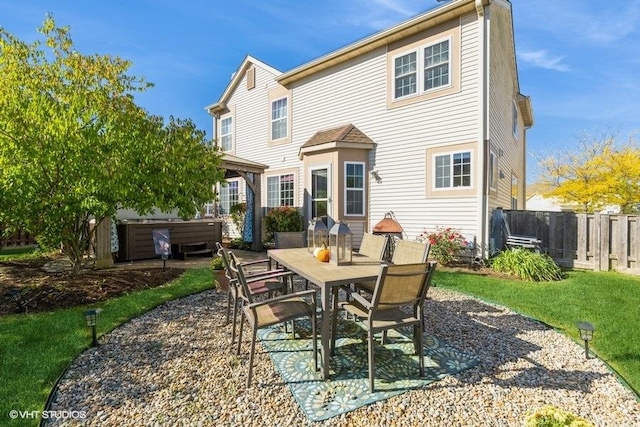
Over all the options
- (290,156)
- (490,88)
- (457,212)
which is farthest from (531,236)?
(290,156)

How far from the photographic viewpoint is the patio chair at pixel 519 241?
26.5 ft

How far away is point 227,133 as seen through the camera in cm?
1606

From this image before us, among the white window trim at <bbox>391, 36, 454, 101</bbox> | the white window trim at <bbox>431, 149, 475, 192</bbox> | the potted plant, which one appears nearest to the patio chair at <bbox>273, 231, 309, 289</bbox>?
the potted plant

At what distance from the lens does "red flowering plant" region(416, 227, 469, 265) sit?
8.34m

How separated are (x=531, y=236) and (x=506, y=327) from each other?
5786mm

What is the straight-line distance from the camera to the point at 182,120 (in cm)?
738

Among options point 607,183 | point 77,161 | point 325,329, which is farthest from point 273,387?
point 607,183

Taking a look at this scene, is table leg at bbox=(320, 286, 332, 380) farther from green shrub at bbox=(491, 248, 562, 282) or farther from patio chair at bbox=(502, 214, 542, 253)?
patio chair at bbox=(502, 214, 542, 253)

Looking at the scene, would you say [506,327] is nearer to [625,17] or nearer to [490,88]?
[490,88]

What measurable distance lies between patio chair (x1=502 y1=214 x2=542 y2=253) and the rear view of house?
630mm

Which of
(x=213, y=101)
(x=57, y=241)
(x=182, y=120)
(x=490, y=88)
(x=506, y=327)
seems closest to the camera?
(x=506, y=327)

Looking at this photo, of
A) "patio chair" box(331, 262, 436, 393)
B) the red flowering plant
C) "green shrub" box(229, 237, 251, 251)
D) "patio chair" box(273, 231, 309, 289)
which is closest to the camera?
"patio chair" box(331, 262, 436, 393)

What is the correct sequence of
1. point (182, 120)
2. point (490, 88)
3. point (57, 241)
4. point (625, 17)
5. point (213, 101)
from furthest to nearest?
point (213, 101)
point (625, 17)
point (490, 88)
point (182, 120)
point (57, 241)

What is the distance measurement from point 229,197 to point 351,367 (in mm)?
13298
